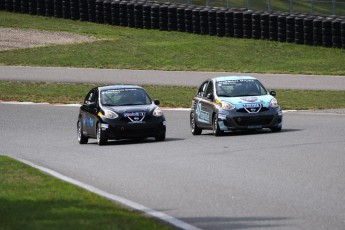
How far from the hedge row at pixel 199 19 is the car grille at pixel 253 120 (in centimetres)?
1781

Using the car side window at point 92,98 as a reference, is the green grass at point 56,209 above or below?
above

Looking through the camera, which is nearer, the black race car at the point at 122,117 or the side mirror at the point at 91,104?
the black race car at the point at 122,117

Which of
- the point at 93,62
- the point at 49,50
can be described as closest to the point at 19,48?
the point at 49,50

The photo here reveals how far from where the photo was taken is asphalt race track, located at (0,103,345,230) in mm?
12484

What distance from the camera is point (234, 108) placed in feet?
82.6

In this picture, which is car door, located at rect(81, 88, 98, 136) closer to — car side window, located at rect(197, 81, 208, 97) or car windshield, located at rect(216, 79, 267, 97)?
car side window, located at rect(197, 81, 208, 97)

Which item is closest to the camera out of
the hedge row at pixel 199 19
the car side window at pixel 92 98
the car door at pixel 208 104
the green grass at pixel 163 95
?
the car side window at pixel 92 98

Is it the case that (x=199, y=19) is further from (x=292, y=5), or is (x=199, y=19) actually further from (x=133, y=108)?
(x=133, y=108)

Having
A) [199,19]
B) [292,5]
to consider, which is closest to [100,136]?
[292,5]

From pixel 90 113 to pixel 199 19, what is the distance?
78.6 ft

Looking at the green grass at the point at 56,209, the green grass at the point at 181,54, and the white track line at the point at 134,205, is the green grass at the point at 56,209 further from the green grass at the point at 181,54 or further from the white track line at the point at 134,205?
the green grass at the point at 181,54

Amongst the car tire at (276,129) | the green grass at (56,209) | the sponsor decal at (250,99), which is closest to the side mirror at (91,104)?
the sponsor decal at (250,99)

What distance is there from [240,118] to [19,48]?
2620 centimetres

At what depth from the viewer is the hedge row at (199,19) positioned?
44.0m
